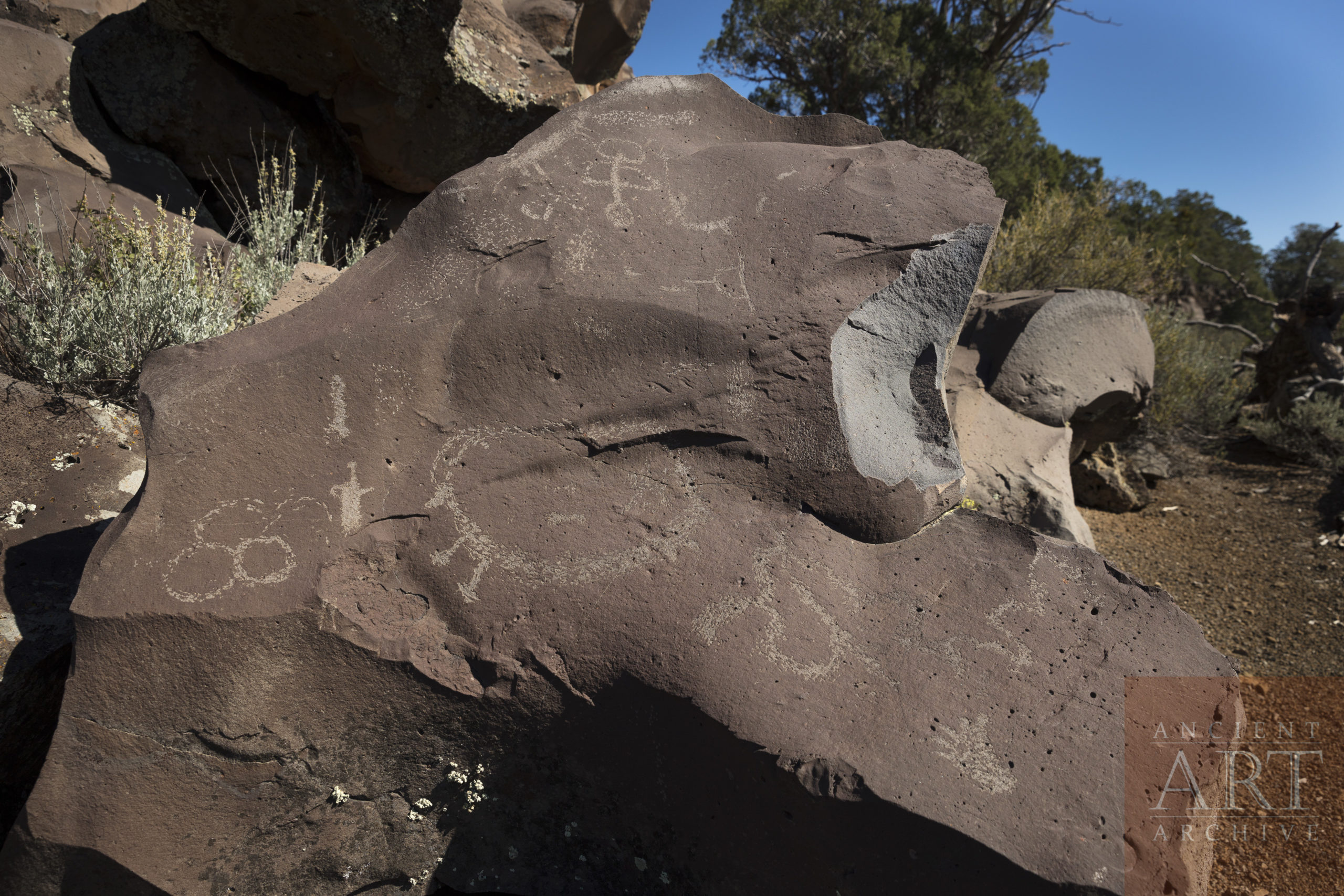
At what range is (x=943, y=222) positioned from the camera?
197 cm

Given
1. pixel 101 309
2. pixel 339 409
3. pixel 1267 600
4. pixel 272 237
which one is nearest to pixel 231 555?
pixel 339 409

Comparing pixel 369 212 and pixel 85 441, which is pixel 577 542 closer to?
pixel 85 441

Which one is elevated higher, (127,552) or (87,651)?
(127,552)

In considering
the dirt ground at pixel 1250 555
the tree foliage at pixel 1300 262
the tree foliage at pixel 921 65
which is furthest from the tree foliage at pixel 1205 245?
the dirt ground at pixel 1250 555

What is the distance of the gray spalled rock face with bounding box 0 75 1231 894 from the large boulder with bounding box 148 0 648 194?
3.18 meters

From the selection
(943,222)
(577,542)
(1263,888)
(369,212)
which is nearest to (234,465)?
(577,542)

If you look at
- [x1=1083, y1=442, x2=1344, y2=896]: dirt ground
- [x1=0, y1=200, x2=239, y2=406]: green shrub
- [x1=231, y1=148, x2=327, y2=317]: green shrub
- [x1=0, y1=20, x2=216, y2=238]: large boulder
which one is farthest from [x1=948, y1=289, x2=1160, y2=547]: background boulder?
[x1=0, y1=20, x2=216, y2=238]: large boulder

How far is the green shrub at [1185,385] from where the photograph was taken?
5.83m

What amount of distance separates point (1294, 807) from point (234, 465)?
10.4 ft

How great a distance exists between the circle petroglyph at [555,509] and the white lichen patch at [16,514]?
62.5 inches

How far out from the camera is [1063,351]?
324cm

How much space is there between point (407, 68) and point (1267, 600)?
17.9 ft

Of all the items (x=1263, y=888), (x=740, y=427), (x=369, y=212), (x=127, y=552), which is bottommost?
(x=1263, y=888)

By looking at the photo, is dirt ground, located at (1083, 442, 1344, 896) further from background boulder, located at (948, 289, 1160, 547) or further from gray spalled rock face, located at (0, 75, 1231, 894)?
gray spalled rock face, located at (0, 75, 1231, 894)
